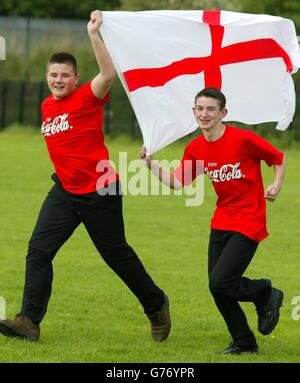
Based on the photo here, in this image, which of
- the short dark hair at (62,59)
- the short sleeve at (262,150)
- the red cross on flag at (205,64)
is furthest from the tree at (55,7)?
the short sleeve at (262,150)

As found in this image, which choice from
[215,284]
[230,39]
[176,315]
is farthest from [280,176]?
[176,315]

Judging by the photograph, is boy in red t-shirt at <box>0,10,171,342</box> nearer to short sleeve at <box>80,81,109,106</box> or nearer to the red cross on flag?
short sleeve at <box>80,81,109,106</box>

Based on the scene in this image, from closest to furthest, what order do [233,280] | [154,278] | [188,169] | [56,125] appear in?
[233,280] → [188,169] → [56,125] → [154,278]

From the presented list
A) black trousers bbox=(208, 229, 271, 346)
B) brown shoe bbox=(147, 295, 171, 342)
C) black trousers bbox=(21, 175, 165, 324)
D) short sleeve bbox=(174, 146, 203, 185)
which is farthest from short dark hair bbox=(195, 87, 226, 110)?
brown shoe bbox=(147, 295, 171, 342)

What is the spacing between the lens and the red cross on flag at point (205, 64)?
31.1ft

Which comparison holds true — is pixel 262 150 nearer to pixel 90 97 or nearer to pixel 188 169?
pixel 188 169

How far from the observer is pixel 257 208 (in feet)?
28.9

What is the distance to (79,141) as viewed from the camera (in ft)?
29.9

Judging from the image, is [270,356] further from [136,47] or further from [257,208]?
[136,47]

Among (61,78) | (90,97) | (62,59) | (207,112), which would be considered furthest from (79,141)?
(207,112)

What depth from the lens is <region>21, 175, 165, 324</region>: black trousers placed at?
360 inches

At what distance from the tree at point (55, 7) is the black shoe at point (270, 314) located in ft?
207

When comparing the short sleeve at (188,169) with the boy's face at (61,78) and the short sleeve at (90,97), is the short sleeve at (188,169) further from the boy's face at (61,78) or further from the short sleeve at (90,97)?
the boy's face at (61,78)

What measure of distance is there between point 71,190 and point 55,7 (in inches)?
2531
